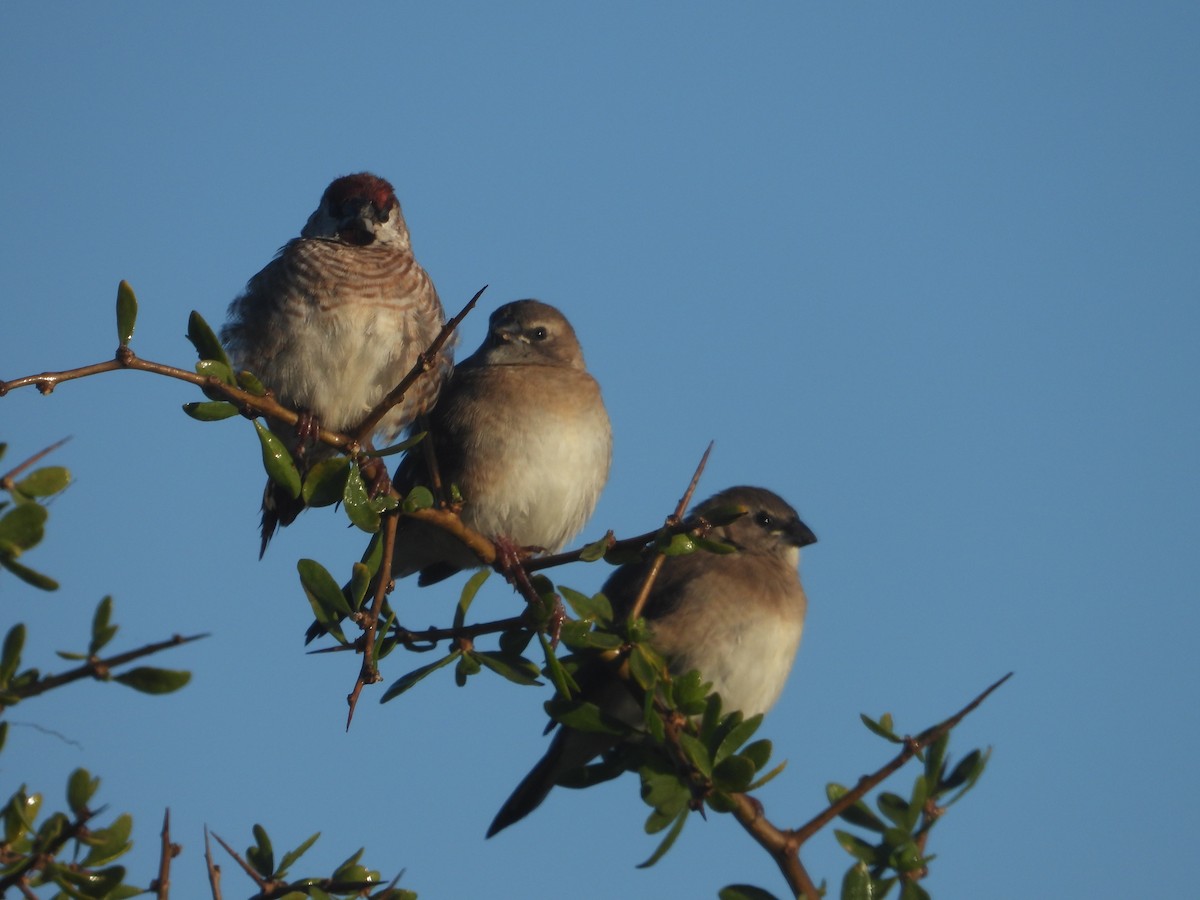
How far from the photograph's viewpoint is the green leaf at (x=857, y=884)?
11.5 ft

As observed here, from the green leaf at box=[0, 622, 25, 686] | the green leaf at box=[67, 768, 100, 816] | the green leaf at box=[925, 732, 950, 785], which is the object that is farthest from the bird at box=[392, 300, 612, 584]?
the green leaf at box=[0, 622, 25, 686]

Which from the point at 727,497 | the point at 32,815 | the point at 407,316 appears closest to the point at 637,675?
the point at 32,815

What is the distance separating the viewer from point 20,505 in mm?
2498

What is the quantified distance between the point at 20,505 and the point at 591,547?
1774 mm

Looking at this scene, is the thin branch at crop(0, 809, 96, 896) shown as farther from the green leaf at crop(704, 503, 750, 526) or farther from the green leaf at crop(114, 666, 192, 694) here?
the green leaf at crop(704, 503, 750, 526)

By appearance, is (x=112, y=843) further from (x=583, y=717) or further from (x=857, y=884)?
(x=857, y=884)

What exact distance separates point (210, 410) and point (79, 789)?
116 cm

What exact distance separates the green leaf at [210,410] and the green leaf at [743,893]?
177cm

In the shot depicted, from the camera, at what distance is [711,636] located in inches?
239

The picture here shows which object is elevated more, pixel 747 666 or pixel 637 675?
pixel 637 675

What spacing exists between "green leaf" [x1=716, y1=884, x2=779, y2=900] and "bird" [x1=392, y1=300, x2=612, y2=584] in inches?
115

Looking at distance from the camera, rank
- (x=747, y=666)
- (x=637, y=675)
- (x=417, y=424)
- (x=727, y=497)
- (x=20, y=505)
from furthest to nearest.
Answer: (x=727, y=497) < (x=417, y=424) < (x=747, y=666) < (x=637, y=675) < (x=20, y=505)

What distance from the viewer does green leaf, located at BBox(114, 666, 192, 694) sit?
8.21ft

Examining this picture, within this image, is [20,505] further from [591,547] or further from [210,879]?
[591,547]
